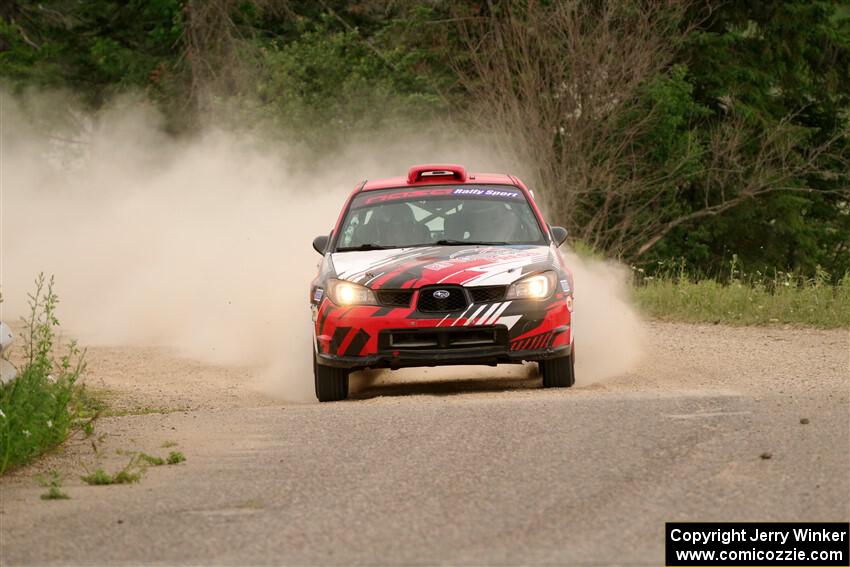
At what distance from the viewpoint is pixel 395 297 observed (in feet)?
39.4

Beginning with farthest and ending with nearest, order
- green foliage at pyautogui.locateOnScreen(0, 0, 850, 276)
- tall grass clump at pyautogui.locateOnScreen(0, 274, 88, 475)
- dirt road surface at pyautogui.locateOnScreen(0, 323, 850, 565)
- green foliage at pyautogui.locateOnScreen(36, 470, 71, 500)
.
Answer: green foliage at pyautogui.locateOnScreen(0, 0, 850, 276) < tall grass clump at pyautogui.locateOnScreen(0, 274, 88, 475) < green foliage at pyautogui.locateOnScreen(36, 470, 71, 500) < dirt road surface at pyautogui.locateOnScreen(0, 323, 850, 565)

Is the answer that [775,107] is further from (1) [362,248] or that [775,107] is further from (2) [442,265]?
(2) [442,265]

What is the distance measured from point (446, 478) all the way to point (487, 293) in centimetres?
390

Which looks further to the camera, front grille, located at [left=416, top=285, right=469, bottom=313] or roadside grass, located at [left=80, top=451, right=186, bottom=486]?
front grille, located at [left=416, top=285, right=469, bottom=313]

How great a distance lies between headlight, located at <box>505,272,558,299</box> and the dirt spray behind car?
81.3 inches

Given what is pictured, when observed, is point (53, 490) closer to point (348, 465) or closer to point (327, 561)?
point (348, 465)

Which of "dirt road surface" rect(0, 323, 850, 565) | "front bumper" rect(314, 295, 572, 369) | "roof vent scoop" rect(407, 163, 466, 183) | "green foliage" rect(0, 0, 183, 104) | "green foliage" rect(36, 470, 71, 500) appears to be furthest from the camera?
"green foliage" rect(0, 0, 183, 104)

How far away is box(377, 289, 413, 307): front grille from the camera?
12.0 m

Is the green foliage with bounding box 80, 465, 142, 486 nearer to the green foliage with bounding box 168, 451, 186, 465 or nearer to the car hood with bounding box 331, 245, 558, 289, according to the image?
the green foliage with bounding box 168, 451, 186, 465

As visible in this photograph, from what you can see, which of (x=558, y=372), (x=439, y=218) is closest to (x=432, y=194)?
(x=439, y=218)

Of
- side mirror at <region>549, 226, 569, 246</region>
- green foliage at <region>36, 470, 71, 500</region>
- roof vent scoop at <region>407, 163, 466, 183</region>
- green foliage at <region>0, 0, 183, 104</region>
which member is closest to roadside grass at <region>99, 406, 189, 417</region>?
green foliage at <region>36, 470, 71, 500</region>

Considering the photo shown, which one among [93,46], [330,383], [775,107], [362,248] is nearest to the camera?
[330,383]

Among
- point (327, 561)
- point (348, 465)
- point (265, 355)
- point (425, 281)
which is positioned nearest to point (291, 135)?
point (265, 355)

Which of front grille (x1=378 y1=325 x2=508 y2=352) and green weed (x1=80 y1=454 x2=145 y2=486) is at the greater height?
front grille (x1=378 y1=325 x2=508 y2=352)
